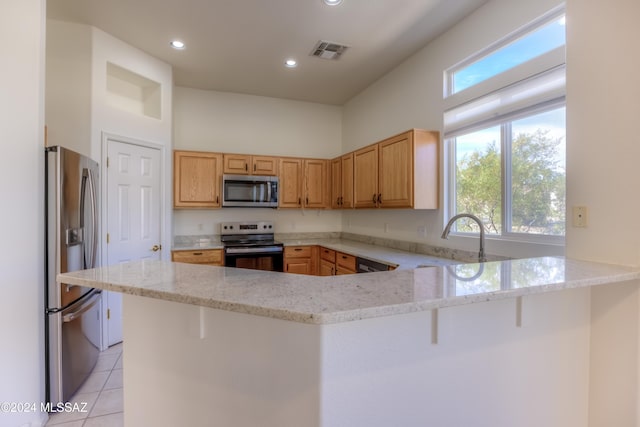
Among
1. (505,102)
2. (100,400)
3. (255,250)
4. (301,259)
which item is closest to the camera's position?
(100,400)

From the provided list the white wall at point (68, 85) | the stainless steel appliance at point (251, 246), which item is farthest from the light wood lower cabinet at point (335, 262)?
the white wall at point (68, 85)

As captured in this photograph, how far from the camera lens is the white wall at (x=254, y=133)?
433 cm

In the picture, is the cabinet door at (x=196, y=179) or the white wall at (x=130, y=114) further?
the cabinet door at (x=196, y=179)

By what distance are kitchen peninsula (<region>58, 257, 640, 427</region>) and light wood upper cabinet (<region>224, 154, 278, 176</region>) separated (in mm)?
3108

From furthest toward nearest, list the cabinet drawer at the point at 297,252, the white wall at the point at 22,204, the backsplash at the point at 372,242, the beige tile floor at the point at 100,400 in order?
the cabinet drawer at the point at 297,252 < the backsplash at the point at 372,242 < the beige tile floor at the point at 100,400 < the white wall at the point at 22,204

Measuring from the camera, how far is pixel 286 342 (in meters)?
1.00

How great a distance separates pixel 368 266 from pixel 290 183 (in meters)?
1.97

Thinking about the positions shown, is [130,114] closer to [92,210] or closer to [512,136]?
[92,210]

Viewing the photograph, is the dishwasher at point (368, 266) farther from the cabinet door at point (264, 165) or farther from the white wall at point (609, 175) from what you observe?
the cabinet door at point (264, 165)

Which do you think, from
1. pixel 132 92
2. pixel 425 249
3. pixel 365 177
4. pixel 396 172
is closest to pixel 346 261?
pixel 425 249

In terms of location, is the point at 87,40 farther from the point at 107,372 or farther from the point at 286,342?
the point at 286,342

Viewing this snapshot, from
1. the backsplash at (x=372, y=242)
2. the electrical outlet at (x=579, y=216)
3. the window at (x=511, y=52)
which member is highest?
the window at (x=511, y=52)

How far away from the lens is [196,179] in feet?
13.3

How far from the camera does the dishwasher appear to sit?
114 inches
